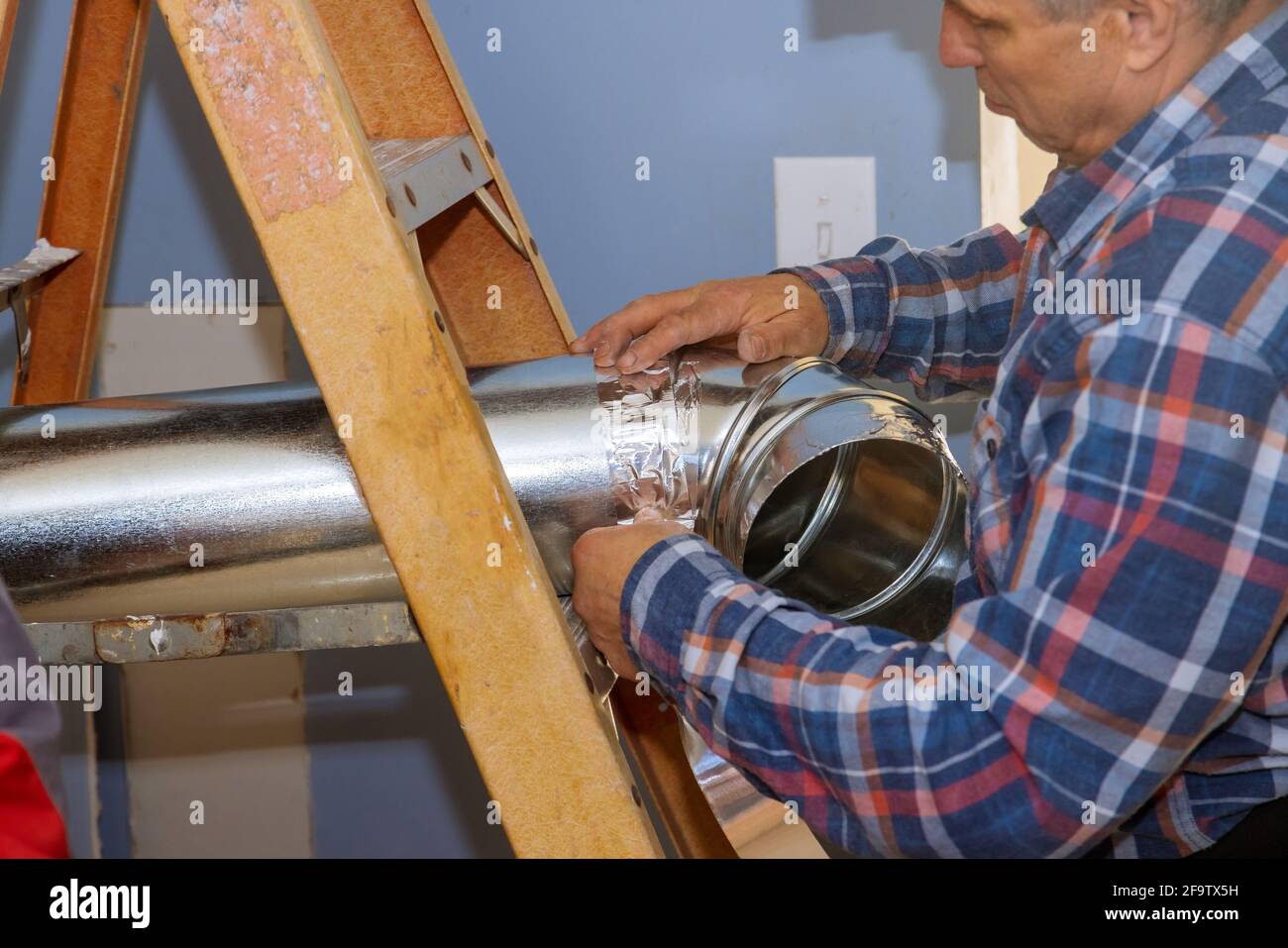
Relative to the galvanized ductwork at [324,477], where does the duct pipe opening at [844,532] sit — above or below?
below

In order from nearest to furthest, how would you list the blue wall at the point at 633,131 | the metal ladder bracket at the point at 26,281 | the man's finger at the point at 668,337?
the man's finger at the point at 668,337
the metal ladder bracket at the point at 26,281
the blue wall at the point at 633,131

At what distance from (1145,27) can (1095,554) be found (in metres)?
0.29

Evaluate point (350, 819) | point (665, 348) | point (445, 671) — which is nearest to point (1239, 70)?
point (665, 348)

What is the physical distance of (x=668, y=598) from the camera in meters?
0.75

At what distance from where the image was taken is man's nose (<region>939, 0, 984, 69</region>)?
748mm

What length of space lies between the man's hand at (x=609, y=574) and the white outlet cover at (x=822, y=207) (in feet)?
2.16

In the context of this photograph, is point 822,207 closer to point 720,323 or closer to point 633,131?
point 633,131

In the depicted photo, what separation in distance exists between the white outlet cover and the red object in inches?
39.8

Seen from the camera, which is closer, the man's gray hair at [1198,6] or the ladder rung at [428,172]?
the man's gray hair at [1198,6]

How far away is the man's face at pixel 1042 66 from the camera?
70cm
